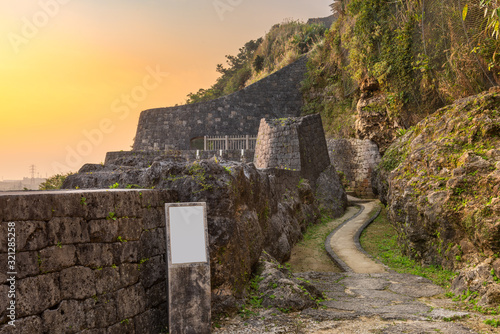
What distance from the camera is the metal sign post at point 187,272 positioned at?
4504 millimetres

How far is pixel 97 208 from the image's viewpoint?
410 cm

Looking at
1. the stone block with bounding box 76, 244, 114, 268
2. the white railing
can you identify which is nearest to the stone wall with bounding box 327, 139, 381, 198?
the white railing

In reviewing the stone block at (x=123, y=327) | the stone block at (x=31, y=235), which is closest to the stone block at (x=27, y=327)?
the stone block at (x=31, y=235)

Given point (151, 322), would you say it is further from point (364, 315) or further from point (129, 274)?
point (364, 315)

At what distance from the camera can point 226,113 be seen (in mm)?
26031

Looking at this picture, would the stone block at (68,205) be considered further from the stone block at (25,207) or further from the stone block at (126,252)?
the stone block at (126,252)

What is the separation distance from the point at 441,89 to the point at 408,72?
2790 millimetres

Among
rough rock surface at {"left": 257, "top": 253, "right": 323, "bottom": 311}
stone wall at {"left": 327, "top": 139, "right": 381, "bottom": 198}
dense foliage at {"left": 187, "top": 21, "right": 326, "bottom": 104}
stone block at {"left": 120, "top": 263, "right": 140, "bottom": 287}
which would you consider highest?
dense foliage at {"left": 187, "top": 21, "right": 326, "bottom": 104}

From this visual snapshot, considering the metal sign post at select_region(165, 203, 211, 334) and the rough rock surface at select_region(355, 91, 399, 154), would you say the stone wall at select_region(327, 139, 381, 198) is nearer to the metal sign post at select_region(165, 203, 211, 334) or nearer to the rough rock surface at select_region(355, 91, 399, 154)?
the rough rock surface at select_region(355, 91, 399, 154)

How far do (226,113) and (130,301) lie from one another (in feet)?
72.7

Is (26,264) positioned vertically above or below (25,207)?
below

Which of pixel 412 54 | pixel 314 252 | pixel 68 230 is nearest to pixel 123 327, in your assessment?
pixel 68 230

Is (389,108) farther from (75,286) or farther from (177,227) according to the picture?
(75,286)

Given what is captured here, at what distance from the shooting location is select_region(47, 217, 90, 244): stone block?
365 centimetres
